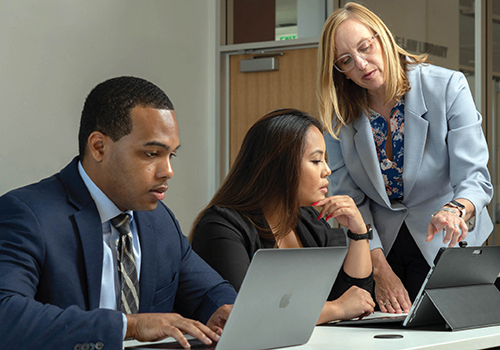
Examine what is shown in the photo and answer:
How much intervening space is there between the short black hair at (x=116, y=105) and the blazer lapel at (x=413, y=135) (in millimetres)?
832

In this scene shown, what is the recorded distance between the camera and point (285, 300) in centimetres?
111

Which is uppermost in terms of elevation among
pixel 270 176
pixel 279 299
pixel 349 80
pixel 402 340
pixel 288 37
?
pixel 288 37

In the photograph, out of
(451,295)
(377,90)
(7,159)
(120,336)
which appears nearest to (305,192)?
(377,90)

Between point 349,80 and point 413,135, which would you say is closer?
point 413,135

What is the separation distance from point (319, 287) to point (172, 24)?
12.0 ft

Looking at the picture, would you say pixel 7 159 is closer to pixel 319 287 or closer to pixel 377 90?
pixel 377 90

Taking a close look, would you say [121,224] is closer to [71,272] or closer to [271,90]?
[71,272]

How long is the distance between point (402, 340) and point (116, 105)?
2.47ft

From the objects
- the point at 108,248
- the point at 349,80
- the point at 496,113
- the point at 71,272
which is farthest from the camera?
the point at 496,113

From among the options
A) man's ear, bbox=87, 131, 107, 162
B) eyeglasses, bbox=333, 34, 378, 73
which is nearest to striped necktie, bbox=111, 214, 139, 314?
man's ear, bbox=87, 131, 107, 162

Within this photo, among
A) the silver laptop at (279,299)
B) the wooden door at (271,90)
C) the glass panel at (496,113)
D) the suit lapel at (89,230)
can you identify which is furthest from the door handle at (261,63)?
the silver laptop at (279,299)

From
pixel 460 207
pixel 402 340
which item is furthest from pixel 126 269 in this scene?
pixel 460 207

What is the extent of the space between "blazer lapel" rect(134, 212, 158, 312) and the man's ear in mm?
168

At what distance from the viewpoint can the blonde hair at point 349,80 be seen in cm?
192
